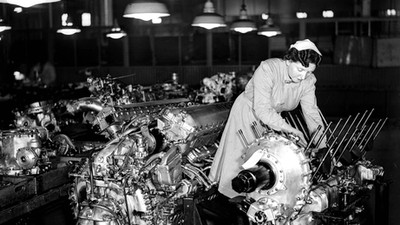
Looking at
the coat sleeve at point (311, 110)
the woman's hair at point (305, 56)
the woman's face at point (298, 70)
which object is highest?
the woman's hair at point (305, 56)

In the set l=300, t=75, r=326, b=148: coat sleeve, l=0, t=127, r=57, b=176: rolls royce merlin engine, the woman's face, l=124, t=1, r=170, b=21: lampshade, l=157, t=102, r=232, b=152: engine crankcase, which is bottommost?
l=0, t=127, r=57, b=176: rolls royce merlin engine

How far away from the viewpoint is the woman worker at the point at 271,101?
4285 millimetres

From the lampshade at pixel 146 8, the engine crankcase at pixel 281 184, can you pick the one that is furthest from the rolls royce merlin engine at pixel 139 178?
the lampshade at pixel 146 8

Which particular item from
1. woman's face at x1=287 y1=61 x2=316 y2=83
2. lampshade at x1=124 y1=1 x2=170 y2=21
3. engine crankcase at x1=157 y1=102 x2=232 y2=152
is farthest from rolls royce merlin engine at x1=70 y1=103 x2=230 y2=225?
lampshade at x1=124 y1=1 x2=170 y2=21

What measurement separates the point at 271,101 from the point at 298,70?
439 millimetres

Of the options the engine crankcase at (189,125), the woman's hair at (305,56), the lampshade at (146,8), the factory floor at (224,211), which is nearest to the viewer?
the woman's hair at (305,56)

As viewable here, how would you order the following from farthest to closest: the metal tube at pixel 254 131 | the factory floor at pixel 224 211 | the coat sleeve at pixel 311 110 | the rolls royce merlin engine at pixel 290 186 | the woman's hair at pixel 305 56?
the coat sleeve at pixel 311 110 < the factory floor at pixel 224 211 < the metal tube at pixel 254 131 < the woman's hair at pixel 305 56 < the rolls royce merlin engine at pixel 290 186

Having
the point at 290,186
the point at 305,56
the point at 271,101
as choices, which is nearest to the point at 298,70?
the point at 305,56

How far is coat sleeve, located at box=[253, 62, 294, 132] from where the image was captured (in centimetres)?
434

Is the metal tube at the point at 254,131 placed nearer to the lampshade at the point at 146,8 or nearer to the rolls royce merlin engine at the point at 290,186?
the rolls royce merlin engine at the point at 290,186

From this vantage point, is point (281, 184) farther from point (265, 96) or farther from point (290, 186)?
point (265, 96)

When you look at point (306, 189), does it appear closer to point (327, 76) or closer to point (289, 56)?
point (289, 56)

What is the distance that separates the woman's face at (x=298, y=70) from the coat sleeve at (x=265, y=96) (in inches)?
6.8

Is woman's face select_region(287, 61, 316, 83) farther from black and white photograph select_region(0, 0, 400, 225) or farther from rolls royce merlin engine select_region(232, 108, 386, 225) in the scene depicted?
rolls royce merlin engine select_region(232, 108, 386, 225)
